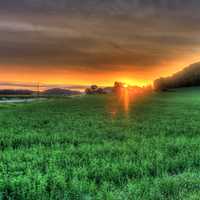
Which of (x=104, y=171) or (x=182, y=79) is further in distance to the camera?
(x=182, y=79)

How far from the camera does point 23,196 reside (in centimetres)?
525

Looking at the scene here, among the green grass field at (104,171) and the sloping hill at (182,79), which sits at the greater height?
the sloping hill at (182,79)

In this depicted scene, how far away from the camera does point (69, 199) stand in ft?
16.9

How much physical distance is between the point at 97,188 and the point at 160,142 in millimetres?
5277

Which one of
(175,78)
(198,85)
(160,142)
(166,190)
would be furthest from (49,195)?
(175,78)

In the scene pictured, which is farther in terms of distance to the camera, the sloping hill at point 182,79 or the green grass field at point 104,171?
the sloping hill at point 182,79

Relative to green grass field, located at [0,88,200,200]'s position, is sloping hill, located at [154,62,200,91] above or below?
above

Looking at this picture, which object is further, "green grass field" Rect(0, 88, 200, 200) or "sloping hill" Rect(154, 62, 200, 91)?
"sloping hill" Rect(154, 62, 200, 91)

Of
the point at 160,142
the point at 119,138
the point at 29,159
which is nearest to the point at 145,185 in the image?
the point at 29,159

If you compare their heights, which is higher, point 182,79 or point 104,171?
point 182,79

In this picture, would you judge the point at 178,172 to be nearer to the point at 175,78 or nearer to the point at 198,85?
the point at 198,85

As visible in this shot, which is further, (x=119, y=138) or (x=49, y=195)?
(x=119, y=138)

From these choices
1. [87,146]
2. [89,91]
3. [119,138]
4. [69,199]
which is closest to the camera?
[69,199]

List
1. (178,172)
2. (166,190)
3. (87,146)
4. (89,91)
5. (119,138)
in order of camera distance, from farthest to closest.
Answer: (89,91) < (119,138) < (87,146) < (178,172) < (166,190)
